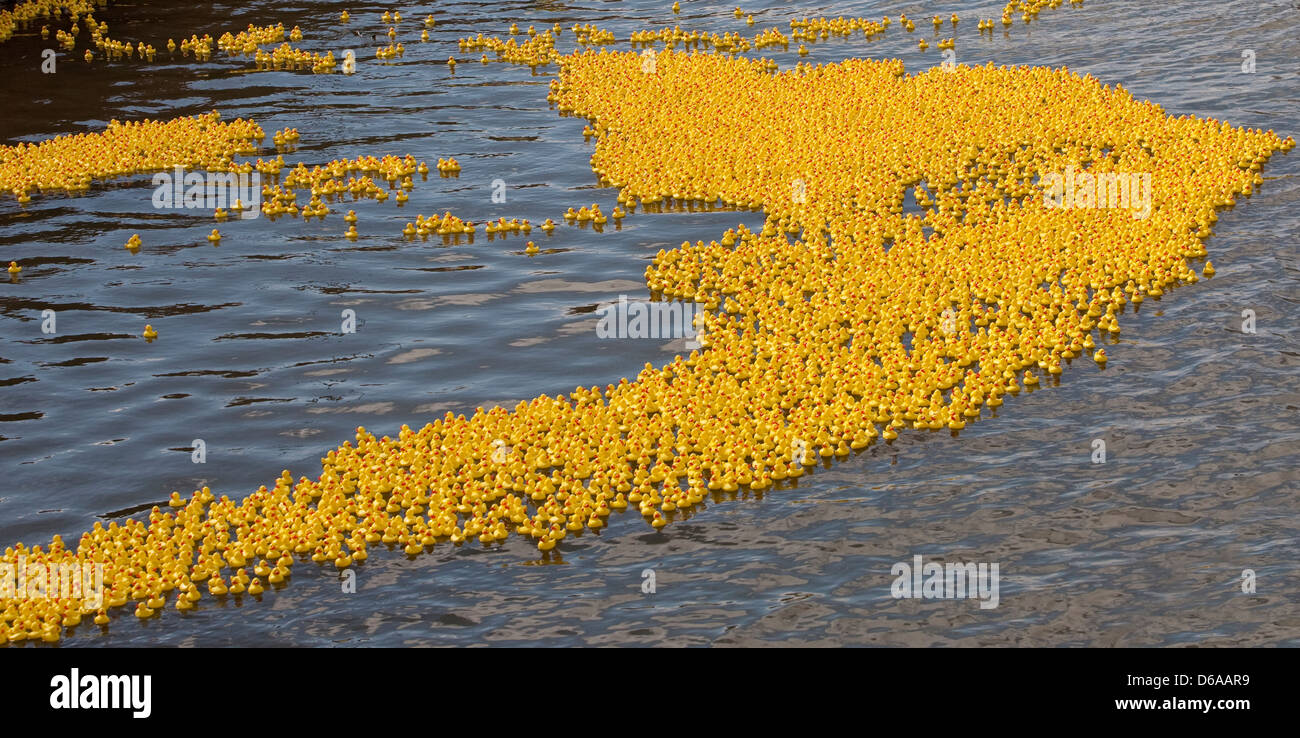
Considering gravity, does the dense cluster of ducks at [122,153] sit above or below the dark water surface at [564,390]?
above

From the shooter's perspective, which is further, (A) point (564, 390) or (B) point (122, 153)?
(B) point (122, 153)

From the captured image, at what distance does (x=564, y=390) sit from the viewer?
21781mm

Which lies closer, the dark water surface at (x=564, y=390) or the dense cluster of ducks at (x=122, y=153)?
the dark water surface at (x=564, y=390)

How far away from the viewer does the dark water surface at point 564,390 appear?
16031mm

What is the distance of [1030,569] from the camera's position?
16500 millimetres

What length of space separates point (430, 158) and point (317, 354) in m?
11.0

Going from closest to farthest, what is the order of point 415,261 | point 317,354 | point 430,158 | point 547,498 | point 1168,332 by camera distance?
point 547,498 → point 1168,332 → point 317,354 → point 415,261 → point 430,158

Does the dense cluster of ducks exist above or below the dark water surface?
above

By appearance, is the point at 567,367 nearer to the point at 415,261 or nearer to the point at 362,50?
the point at 415,261

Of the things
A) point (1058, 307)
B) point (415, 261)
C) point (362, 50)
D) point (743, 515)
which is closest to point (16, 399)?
point (415, 261)

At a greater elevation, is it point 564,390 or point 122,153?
point 122,153

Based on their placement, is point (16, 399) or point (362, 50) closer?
point (16, 399)

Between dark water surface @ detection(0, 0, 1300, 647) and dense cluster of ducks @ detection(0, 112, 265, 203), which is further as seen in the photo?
dense cluster of ducks @ detection(0, 112, 265, 203)

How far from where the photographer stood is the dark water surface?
631 inches
